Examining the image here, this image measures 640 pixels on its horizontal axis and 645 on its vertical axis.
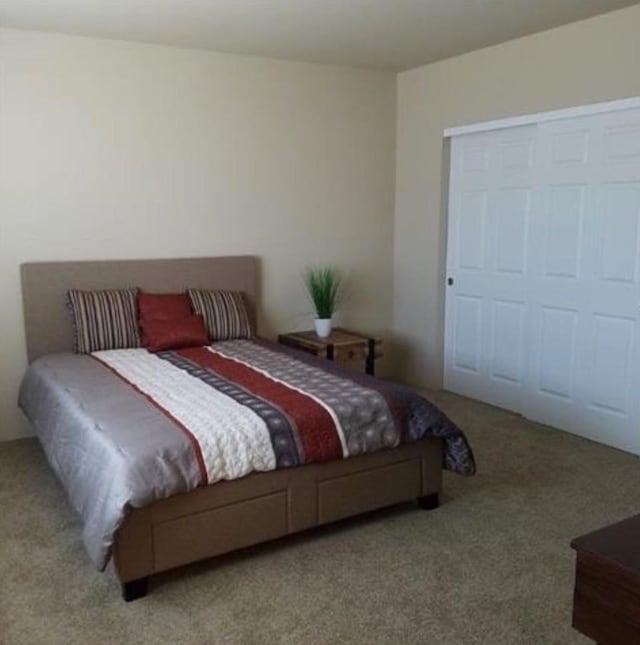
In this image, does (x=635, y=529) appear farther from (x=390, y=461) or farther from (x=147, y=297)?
(x=147, y=297)

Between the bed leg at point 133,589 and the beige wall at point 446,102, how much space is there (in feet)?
10.5

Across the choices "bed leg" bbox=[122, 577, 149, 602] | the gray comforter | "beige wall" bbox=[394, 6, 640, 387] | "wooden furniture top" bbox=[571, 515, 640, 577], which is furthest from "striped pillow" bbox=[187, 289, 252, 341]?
"wooden furniture top" bbox=[571, 515, 640, 577]

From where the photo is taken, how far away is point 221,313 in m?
4.41

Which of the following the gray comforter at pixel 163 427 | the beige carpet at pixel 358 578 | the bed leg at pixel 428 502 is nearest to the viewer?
the beige carpet at pixel 358 578

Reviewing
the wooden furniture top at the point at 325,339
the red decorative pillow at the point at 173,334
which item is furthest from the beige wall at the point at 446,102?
the red decorative pillow at the point at 173,334

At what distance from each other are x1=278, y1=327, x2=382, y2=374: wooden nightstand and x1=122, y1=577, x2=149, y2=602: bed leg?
230 cm

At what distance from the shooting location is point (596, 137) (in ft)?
12.8

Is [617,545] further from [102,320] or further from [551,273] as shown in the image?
[102,320]

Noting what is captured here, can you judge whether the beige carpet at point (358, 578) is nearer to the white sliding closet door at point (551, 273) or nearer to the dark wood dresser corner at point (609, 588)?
the white sliding closet door at point (551, 273)

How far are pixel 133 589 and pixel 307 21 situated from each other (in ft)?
9.91

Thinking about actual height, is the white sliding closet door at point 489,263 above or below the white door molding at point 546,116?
below

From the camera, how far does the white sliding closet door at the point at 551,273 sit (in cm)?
385

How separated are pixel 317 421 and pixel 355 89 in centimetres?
311

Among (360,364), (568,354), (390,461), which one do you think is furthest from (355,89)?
(390,461)
